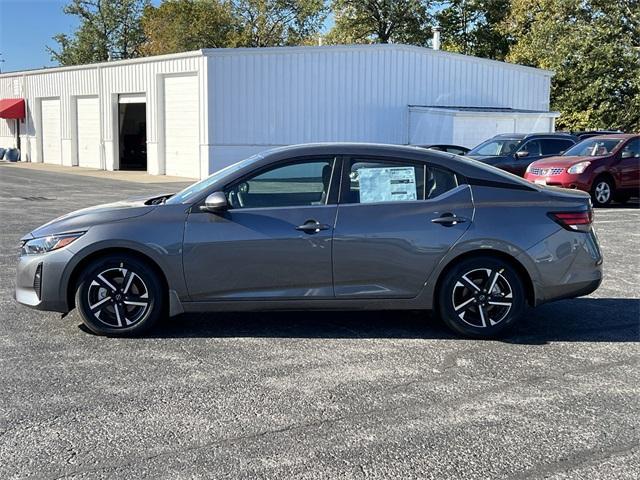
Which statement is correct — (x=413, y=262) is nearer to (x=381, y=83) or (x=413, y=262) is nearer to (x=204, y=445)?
(x=204, y=445)

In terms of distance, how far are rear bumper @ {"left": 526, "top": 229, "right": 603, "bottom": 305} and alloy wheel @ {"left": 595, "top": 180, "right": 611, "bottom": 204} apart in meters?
10.5

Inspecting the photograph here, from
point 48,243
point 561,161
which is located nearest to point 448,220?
point 48,243

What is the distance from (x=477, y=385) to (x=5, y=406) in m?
2.98

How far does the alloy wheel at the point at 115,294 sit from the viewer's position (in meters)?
5.50

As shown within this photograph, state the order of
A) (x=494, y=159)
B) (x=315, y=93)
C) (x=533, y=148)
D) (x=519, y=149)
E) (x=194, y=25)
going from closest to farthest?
1. (x=494, y=159)
2. (x=519, y=149)
3. (x=533, y=148)
4. (x=315, y=93)
5. (x=194, y=25)

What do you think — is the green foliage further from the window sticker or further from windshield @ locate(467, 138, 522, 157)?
the window sticker

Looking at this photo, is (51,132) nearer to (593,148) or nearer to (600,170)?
(593,148)

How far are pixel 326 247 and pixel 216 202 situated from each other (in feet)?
3.03

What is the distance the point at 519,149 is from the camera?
56.1 ft

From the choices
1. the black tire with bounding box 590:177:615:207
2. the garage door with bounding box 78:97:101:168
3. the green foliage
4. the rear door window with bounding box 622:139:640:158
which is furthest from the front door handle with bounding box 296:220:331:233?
the green foliage

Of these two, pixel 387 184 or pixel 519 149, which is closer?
pixel 387 184

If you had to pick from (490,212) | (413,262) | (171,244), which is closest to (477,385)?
(413,262)

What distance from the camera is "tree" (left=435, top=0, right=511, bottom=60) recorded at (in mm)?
45156

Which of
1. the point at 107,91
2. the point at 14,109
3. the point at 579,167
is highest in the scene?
the point at 107,91
